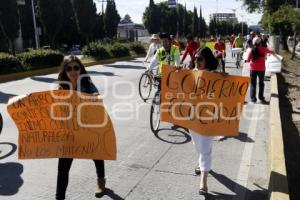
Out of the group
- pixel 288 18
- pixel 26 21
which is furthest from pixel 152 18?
pixel 288 18

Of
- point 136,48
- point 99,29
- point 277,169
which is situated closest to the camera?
point 277,169

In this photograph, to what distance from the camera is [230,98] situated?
18.2 feet

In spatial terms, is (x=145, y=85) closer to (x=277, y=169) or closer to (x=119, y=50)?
(x=277, y=169)

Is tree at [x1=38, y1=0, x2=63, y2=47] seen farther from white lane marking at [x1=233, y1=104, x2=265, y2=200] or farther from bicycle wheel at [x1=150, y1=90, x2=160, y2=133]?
white lane marking at [x1=233, y1=104, x2=265, y2=200]

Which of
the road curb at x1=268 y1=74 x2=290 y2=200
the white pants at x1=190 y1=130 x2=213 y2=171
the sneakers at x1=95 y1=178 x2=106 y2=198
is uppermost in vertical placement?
the white pants at x1=190 y1=130 x2=213 y2=171

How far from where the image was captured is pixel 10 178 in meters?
5.88

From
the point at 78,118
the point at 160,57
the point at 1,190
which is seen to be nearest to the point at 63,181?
the point at 78,118

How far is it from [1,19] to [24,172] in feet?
63.4

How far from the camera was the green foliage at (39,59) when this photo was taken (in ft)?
75.7

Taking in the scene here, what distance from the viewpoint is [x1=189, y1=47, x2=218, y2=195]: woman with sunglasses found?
17.1ft

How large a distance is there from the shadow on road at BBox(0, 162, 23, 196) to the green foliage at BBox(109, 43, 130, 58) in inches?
1078

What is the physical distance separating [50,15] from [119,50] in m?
6.64

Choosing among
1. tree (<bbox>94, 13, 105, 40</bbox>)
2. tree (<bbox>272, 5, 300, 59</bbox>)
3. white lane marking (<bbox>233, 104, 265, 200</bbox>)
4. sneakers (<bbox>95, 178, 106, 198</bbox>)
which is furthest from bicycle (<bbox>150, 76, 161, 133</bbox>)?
tree (<bbox>94, 13, 105, 40</bbox>)

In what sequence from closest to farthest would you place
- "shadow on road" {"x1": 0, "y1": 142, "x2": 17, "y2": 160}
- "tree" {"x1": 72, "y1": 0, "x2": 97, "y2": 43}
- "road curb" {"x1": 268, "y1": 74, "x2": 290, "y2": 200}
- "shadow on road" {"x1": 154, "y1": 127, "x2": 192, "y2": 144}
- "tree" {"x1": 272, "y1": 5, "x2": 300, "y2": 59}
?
1. "road curb" {"x1": 268, "y1": 74, "x2": 290, "y2": 200}
2. "shadow on road" {"x1": 0, "y1": 142, "x2": 17, "y2": 160}
3. "shadow on road" {"x1": 154, "y1": 127, "x2": 192, "y2": 144}
4. "tree" {"x1": 272, "y1": 5, "x2": 300, "y2": 59}
5. "tree" {"x1": 72, "y1": 0, "x2": 97, "y2": 43}
